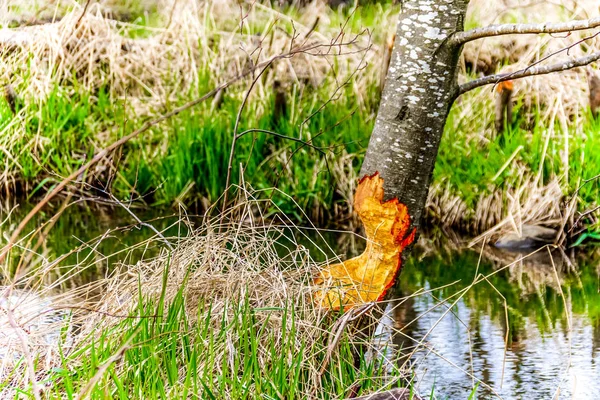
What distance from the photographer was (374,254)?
3742 mm

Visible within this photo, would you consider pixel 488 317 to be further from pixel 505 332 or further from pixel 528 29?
pixel 528 29

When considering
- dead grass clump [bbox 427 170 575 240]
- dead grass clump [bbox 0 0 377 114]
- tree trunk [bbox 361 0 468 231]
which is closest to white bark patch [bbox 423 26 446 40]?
tree trunk [bbox 361 0 468 231]

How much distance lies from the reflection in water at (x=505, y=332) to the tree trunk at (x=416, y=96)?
50 cm

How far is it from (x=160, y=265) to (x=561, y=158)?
3774 mm

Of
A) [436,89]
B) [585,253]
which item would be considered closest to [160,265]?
[436,89]

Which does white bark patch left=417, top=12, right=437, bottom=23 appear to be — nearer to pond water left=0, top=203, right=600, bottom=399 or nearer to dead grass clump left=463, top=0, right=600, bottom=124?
pond water left=0, top=203, right=600, bottom=399

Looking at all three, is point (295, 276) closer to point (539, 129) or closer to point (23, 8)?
point (539, 129)

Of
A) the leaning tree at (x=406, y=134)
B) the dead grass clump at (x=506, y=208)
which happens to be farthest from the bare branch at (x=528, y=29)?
the dead grass clump at (x=506, y=208)

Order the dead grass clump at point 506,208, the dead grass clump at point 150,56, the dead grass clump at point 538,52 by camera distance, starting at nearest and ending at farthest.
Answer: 1. the dead grass clump at point 506,208
2. the dead grass clump at point 538,52
3. the dead grass clump at point 150,56

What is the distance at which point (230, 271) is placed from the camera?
355 centimetres

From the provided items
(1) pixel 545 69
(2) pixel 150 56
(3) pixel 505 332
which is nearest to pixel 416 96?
(1) pixel 545 69

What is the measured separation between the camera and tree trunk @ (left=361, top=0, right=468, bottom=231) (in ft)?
11.3

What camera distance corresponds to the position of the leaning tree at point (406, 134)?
345cm

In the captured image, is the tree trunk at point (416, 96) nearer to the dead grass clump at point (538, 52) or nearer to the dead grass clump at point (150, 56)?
the dead grass clump at point (538, 52)
